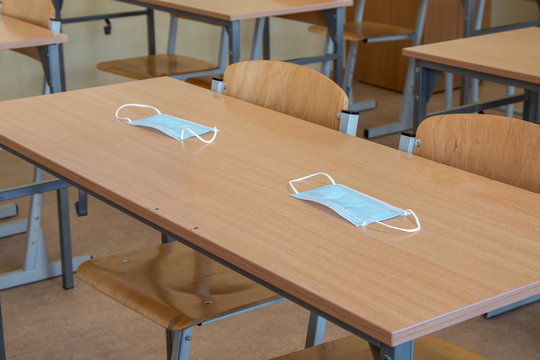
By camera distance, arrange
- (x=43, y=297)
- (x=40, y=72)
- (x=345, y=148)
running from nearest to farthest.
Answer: (x=345, y=148), (x=43, y=297), (x=40, y=72)

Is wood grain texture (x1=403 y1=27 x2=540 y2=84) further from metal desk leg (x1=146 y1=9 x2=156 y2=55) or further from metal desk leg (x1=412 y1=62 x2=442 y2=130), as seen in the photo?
metal desk leg (x1=146 y1=9 x2=156 y2=55)

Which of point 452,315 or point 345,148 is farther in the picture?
point 345,148

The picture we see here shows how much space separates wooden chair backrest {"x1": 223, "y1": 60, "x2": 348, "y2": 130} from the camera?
1868 millimetres

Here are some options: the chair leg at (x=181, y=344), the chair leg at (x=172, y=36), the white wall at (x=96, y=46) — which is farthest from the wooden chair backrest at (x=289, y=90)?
the white wall at (x=96, y=46)

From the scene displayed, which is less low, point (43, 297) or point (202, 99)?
point (202, 99)

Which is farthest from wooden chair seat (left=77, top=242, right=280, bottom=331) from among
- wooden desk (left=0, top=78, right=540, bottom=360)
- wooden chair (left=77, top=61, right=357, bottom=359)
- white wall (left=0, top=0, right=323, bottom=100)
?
white wall (left=0, top=0, right=323, bottom=100)

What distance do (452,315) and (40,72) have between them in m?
3.91

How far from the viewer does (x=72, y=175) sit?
4.83 feet

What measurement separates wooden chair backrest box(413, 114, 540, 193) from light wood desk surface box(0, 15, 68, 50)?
1.46 metres

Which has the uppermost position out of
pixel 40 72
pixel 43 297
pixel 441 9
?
pixel 441 9

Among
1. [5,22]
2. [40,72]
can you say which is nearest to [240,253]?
[5,22]

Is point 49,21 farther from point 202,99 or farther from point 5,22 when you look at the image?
point 202,99

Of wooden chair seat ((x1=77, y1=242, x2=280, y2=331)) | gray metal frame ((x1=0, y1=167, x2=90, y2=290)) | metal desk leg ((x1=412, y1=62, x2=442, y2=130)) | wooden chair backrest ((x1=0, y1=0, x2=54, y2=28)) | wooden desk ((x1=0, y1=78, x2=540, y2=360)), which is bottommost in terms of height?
gray metal frame ((x1=0, y1=167, x2=90, y2=290))

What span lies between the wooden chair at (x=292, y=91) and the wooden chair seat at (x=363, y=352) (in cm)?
55
